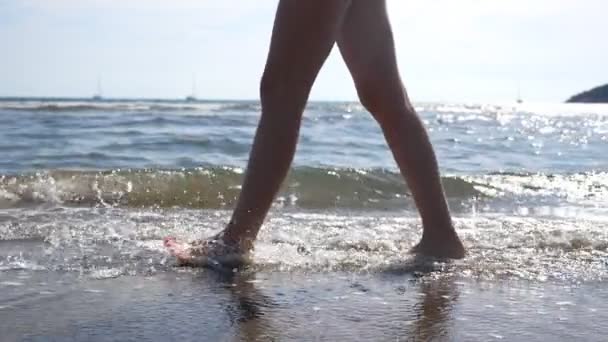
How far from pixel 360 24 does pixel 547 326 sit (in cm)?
119

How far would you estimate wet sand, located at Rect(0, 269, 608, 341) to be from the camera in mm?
1610

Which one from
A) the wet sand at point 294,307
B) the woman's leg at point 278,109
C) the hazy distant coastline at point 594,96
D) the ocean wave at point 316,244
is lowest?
the wet sand at point 294,307

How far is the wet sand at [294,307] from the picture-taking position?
5.28 ft

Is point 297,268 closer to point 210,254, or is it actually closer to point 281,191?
point 210,254

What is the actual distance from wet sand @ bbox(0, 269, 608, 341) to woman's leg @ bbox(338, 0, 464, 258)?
35 centimetres

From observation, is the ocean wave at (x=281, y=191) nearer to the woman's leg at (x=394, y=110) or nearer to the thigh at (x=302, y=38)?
the woman's leg at (x=394, y=110)

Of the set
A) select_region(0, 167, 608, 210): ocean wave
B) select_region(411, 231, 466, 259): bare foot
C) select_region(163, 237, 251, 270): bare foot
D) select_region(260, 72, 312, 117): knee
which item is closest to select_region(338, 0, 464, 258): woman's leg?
select_region(411, 231, 466, 259): bare foot

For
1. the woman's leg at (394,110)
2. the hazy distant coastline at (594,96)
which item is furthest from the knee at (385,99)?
the hazy distant coastline at (594,96)

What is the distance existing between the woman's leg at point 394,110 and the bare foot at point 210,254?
0.63 m

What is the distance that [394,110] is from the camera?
254cm

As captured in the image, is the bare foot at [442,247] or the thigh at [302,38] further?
the bare foot at [442,247]

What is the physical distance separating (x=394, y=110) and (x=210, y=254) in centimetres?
76

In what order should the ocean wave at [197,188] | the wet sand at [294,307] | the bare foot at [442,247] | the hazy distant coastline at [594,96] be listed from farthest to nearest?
the hazy distant coastline at [594,96] < the ocean wave at [197,188] < the bare foot at [442,247] < the wet sand at [294,307]

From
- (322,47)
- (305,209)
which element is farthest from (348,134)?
(322,47)
